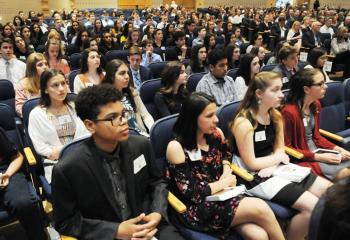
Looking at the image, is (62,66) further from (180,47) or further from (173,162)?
(173,162)

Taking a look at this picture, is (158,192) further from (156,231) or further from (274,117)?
(274,117)

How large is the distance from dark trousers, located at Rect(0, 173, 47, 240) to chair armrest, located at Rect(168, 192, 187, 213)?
2.77 ft

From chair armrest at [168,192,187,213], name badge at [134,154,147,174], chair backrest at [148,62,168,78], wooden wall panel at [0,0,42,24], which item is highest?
wooden wall panel at [0,0,42,24]

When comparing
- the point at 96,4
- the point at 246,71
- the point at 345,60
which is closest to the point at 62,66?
the point at 246,71

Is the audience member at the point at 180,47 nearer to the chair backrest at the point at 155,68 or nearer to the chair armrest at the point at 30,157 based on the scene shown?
the chair backrest at the point at 155,68

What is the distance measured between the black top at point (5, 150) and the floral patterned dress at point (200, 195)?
1124 mm

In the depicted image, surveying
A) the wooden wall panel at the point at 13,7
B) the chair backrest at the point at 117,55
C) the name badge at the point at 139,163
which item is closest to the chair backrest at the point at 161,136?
the name badge at the point at 139,163

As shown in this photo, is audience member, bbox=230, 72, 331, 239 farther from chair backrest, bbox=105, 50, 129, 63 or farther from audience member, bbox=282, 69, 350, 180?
chair backrest, bbox=105, 50, 129, 63

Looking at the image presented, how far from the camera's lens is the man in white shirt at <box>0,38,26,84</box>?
172 inches

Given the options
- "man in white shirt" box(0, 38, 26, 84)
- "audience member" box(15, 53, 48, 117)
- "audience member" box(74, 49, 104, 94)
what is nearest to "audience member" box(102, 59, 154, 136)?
"audience member" box(74, 49, 104, 94)

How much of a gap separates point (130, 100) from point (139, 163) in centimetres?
Result: 142

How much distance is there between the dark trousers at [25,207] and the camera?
1.93 meters

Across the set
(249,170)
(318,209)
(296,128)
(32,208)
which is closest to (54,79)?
(32,208)

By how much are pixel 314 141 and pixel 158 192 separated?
158 centimetres
